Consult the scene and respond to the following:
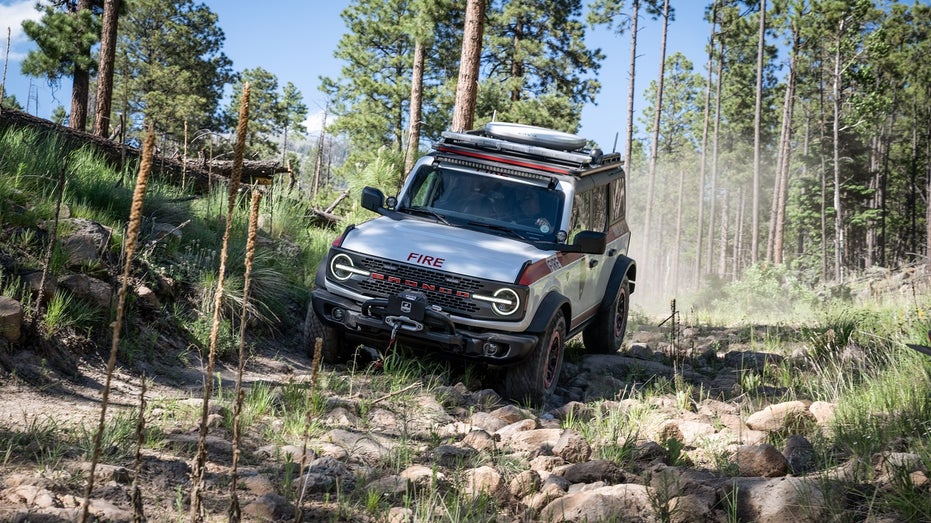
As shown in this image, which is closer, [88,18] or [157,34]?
[88,18]

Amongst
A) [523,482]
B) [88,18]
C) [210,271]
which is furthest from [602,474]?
[88,18]

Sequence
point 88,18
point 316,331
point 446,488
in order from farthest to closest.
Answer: point 88,18 → point 316,331 → point 446,488

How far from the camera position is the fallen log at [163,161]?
9.86 m

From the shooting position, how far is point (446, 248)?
22.8 ft

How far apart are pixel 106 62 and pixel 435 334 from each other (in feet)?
46.2

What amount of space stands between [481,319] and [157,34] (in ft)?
125

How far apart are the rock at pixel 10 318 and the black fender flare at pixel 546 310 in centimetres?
377

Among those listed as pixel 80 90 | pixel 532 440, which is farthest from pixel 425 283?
pixel 80 90

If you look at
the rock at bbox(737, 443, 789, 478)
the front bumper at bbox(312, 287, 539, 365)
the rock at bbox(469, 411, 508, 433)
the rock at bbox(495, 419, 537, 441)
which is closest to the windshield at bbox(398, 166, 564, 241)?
the front bumper at bbox(312, 287, 539, 365)

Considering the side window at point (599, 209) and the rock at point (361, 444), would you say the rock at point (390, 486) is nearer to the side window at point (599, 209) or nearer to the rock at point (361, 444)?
the rock at point (361, 444)

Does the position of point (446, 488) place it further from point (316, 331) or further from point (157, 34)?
point (157, 34)

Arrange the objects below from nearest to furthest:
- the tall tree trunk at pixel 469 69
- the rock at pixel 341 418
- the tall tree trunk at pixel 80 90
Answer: the rock at pixel 341 418
the tall tree trunk at pixel 469 69
the tall tree trunk at pixel 80 90

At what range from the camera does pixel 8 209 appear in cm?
691

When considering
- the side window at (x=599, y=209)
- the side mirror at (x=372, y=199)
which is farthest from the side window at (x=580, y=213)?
the side mirror at (x=372, y=199)
